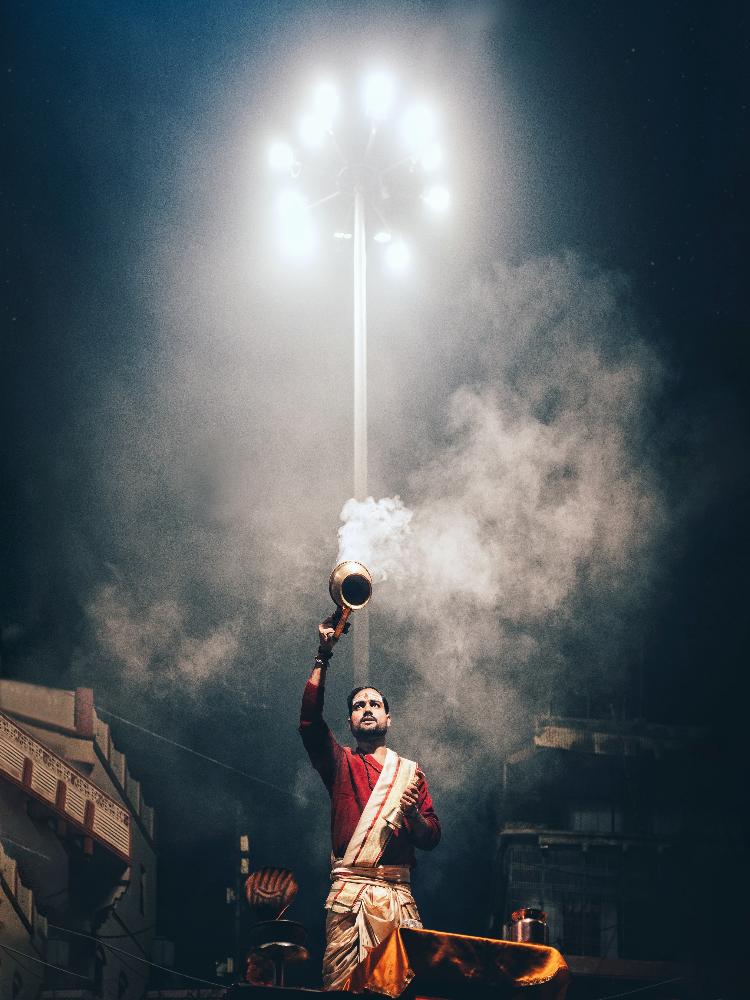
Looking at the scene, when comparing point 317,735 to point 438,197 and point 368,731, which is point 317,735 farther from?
point 438,197

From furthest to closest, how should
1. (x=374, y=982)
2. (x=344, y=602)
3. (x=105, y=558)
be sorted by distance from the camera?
1. (x=105, y=558)
2. (x=344, y=602)
3. (x=374, y=982)

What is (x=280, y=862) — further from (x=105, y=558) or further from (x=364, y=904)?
→ (x=364, y=904)

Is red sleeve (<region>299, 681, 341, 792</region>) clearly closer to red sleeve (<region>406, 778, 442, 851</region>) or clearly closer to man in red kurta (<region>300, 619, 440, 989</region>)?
man in red kurta (<region>300, 619, 440, 989</region>)

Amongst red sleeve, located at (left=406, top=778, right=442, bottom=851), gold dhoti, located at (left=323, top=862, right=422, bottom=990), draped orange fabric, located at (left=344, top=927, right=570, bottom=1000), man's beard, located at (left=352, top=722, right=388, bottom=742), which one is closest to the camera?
draped orange fabric, located at (left=344, top=927, right=570, bottom=1000)

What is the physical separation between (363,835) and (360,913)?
39 centimetres

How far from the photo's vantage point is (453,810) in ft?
34.6

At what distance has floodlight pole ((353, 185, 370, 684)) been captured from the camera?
958 centimetres

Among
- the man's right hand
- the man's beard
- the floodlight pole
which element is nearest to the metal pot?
the man's beard

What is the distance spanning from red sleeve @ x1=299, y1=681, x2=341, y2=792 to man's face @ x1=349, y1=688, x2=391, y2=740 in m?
0.22

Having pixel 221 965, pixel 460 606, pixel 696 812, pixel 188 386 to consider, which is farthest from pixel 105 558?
pixel 696 812

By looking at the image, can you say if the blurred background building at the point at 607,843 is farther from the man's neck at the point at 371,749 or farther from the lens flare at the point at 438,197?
the lens flare at the point at 438,197


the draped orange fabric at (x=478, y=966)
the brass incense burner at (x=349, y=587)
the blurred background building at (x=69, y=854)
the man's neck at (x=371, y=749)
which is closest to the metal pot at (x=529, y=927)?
the draped orange fabric at (x=478, y=966)

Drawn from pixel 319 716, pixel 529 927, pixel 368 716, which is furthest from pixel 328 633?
pixel 529 927

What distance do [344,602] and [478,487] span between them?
4513 millimetres
